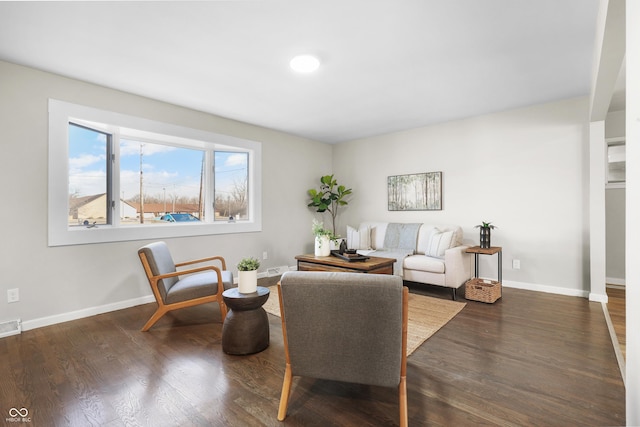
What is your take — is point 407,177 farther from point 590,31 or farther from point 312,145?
point 590,31

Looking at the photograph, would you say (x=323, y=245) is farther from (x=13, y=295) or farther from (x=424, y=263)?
(x=13, y=295)

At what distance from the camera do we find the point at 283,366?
215 cm

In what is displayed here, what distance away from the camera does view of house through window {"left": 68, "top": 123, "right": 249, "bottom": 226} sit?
3.33 m

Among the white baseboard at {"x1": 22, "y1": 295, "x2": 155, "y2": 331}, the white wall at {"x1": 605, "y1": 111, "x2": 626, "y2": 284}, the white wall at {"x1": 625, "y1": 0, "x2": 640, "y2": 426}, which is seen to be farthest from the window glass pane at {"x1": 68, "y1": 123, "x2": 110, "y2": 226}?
the white wall at {"x1": 605, "y1": 111, "x2": 626, "y2": 284}

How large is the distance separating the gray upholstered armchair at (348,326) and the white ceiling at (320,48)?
1851 mm

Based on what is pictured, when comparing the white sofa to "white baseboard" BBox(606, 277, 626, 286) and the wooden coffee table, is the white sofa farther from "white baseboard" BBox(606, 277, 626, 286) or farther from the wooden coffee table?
"white baseboard" BBox(606, 277, 626, 286)

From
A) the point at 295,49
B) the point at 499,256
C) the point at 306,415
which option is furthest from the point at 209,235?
the point at 499,256

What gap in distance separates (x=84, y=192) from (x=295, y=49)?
9.11ft

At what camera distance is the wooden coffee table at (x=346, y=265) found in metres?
3.30

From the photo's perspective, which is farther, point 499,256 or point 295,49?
point 499,256

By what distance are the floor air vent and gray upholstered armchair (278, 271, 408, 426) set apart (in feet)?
9.20

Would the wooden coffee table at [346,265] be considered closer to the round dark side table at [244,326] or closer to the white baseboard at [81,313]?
the round dark side table at [244,326]

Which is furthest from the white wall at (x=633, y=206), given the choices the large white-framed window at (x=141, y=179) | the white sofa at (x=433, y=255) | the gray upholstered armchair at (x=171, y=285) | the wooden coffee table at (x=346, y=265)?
the large white-framed window at (x=141, y=179)

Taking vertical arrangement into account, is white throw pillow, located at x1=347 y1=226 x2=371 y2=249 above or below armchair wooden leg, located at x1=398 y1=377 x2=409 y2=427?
above
